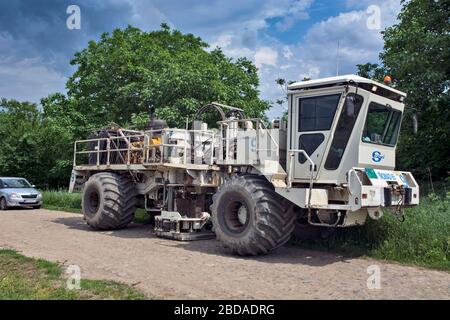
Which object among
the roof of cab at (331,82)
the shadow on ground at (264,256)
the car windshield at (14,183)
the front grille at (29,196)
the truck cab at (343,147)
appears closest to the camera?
the truck cab at (343,147)

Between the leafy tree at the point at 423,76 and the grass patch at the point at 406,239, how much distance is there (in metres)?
5.00

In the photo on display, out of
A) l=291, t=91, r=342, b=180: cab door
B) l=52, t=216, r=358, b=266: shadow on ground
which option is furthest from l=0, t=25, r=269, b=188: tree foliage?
l=291, t=91, r=342, b=180: cab door

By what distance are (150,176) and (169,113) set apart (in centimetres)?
624

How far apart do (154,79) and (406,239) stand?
46.8 feet

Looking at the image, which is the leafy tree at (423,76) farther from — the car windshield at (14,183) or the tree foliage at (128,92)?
the car windshield at (14,183)

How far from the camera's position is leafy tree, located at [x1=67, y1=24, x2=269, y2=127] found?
19703 mm

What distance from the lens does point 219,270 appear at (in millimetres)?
7973

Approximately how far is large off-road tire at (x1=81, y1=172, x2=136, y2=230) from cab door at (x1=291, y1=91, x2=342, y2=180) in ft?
18.3

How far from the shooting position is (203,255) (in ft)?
31.0

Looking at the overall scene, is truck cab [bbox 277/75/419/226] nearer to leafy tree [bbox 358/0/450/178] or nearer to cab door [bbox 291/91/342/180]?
cab door [bbox 291/91/342/180]

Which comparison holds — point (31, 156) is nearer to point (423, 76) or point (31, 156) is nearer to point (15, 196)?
point (15, 196)

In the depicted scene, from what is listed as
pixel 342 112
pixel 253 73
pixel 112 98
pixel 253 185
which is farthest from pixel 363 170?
pixel 112 98

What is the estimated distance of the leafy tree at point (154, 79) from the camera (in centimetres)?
1970

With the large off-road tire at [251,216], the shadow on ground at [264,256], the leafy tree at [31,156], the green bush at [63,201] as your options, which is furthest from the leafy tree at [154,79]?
the large off-road tire at [251,216]
